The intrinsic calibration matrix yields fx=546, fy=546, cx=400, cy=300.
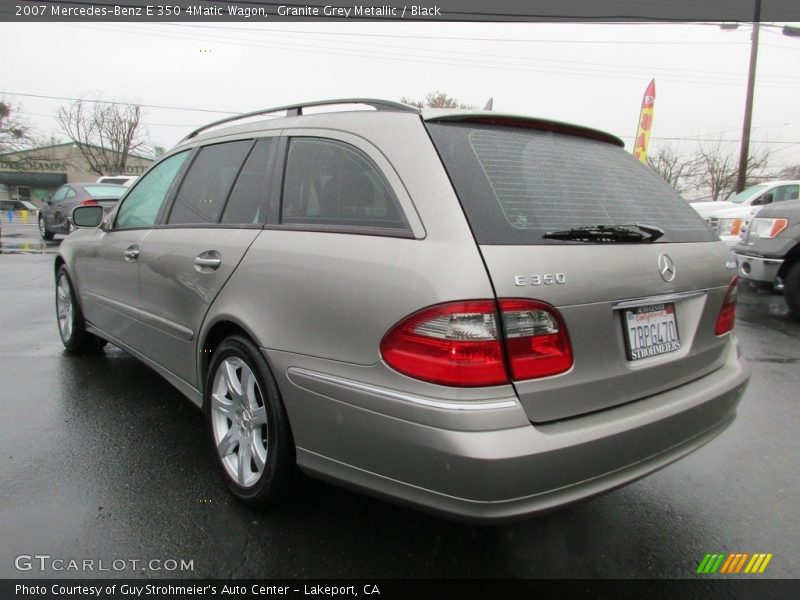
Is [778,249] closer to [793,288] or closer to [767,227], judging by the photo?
[767,227]

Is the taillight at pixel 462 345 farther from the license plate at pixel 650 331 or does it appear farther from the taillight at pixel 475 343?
the license plate at pixel 650 331

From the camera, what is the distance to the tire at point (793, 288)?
247 inches

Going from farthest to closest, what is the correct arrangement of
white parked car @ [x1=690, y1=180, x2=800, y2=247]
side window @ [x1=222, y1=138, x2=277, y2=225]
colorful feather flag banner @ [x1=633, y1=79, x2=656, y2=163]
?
colorful feather flag banner @ [x1=633, y1=79, x2=656, y2=163] < white parked car @ [x1=690, y1=180, x2=800, y2=247] < side window @ [x1=222, y1=138, x2=277, y2=225]

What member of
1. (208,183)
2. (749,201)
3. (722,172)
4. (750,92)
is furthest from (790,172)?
(208,183)

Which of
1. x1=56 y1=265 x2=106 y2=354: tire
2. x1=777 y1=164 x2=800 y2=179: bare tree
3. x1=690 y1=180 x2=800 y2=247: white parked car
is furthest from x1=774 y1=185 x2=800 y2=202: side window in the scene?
x1=777 y1=164 x2=800 y2=179: bare tree

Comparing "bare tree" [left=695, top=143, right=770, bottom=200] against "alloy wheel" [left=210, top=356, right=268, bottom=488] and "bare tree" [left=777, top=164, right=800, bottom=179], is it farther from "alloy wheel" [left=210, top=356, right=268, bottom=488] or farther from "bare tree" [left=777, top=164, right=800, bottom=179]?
"alloy wheel" [left=210, top=356, right=268, bottom=488]

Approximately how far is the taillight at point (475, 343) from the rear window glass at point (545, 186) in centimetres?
24

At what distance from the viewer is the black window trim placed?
1.88 meters

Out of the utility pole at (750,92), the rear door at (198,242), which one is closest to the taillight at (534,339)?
the rear door at (198,242)

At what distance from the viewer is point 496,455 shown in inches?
62.3

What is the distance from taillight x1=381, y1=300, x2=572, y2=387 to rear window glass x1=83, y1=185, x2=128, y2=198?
13606 millimetres

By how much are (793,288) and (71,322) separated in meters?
7.54

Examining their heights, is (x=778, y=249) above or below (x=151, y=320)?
above

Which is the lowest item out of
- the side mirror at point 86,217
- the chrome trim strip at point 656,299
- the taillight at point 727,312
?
the taillight at point 727,312
